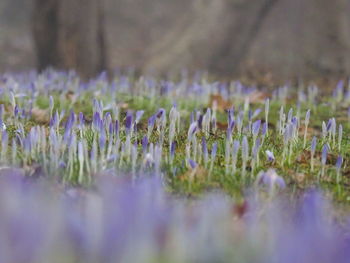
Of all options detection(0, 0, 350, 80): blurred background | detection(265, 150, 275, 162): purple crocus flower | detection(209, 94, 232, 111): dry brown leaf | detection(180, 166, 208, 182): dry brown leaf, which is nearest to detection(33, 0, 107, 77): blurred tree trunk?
detection(0, 0, 350, 80): blurred background

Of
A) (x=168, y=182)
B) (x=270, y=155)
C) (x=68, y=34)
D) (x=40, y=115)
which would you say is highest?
(x=68, y=34)

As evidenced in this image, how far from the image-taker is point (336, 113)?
21.7 feet

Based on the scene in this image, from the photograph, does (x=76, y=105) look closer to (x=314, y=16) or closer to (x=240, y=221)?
(x=240, y=221)

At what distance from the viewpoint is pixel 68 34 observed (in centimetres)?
948

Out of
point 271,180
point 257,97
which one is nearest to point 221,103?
point 257,97

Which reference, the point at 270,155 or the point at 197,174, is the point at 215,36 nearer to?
the point at 270,155

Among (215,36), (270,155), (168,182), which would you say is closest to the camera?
(168,182)

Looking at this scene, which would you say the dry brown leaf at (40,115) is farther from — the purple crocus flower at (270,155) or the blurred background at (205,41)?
the blurred background at (205,41)

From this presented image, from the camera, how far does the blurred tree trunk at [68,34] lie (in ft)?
31.0

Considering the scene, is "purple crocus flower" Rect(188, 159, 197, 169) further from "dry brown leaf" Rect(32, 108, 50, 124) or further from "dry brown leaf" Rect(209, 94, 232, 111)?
"dry brown leaf" Rect(209, 94, 232, 111)

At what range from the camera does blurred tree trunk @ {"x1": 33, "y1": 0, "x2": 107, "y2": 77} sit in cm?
946

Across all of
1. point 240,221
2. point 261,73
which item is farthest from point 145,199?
point 261,73

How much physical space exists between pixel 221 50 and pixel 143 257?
10.2 meters

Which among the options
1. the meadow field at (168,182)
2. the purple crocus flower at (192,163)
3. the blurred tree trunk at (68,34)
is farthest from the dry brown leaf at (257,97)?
the purple crocus flower at (192,163)
